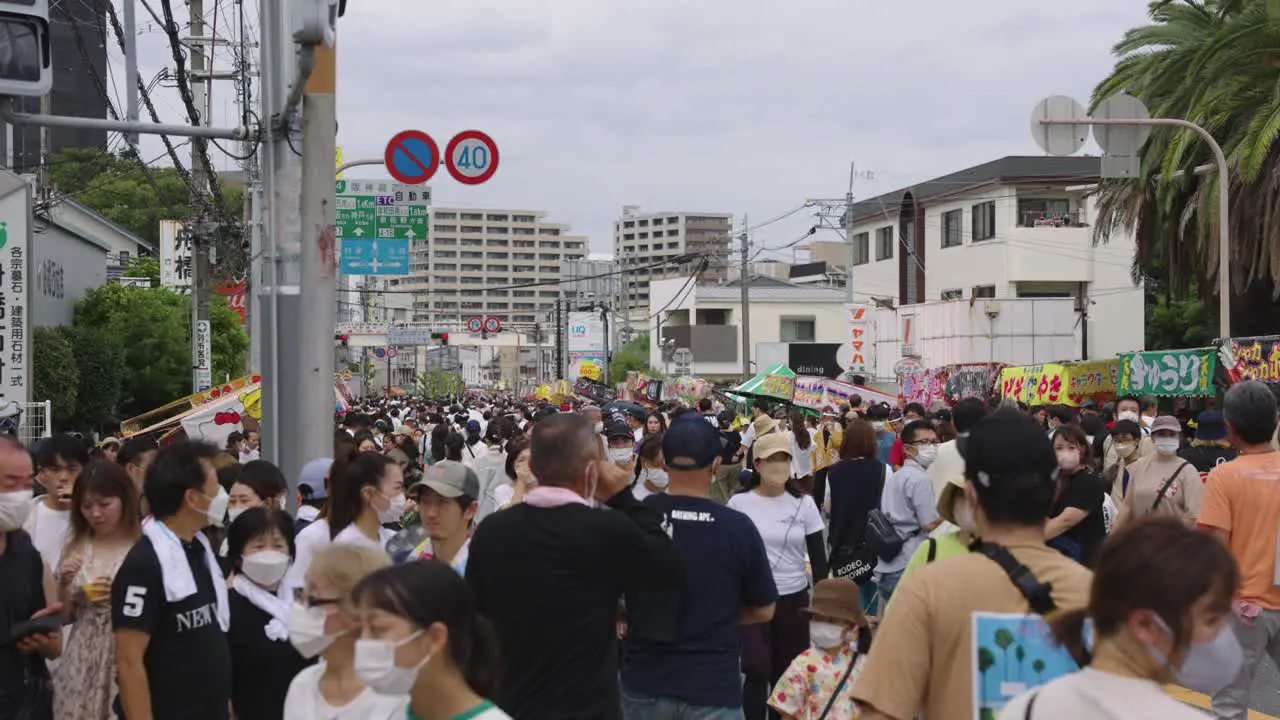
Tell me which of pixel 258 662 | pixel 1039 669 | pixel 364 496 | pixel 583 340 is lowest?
pixel 258 662

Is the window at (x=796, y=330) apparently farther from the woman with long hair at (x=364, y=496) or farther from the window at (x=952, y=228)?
the woman with long hair at (x=364, y=496)

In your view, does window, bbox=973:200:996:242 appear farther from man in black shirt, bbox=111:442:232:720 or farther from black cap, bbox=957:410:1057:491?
black cap, bbox=957:410:1057:491

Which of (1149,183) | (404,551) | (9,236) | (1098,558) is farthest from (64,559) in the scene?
(1149,183)

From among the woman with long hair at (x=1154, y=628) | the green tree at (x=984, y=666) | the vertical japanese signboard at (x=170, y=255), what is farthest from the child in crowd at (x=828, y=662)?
the vertical japanese signboard at (x=170, y=255)

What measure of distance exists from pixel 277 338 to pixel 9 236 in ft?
34.2

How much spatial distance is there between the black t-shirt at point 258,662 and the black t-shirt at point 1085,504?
4560 mm

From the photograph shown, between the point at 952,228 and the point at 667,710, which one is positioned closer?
the point at 667,710

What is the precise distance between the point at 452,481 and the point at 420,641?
292 cm

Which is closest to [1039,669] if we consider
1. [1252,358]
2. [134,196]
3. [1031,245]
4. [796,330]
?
[1252,358]

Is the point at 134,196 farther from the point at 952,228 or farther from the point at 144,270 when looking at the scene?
the point at 952,228

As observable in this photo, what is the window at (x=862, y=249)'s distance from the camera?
6334 cm

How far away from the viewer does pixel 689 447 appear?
231 inches

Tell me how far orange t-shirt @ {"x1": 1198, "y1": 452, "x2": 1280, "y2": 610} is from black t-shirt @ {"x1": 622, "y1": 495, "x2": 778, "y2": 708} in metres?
2.53

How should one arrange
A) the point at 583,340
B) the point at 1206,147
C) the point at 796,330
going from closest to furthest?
the point at 1206,147 → the point at 796,330 → the point at 583,340
